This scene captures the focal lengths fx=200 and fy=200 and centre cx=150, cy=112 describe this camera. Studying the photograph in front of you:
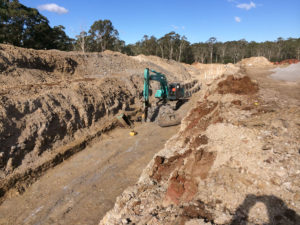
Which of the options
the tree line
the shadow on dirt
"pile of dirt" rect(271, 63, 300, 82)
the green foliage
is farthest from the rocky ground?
the green foliage

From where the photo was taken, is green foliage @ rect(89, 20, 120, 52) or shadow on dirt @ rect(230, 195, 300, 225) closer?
shadow on dirt @ rect(230, 195, 300, 225)

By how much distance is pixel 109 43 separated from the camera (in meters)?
52.5

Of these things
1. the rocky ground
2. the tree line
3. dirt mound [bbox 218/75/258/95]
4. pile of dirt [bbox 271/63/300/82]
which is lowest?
the rocky ground

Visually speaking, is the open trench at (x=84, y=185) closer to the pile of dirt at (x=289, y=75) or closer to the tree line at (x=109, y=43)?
the pile of dirt at (x=289, y=75)

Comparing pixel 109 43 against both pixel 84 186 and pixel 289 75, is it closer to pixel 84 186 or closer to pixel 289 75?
pixel 289 75

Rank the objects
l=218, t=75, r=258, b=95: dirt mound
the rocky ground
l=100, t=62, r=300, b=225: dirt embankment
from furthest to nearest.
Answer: l=218, t=75, r=258, b=95: dirt mound < the rocky ground < l=100, t=62, r=300, b=225: dirt embankment

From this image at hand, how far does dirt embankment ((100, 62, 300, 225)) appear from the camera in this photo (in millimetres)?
3791

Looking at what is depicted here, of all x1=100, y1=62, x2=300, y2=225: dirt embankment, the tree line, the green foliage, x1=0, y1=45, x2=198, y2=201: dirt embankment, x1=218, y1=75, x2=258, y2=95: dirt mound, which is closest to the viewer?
x1=100, y1=62, x2=300, y2=225: dirt embankment

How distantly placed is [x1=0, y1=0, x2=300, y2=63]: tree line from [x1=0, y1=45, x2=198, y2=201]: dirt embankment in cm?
1550

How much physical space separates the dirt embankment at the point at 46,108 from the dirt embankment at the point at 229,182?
6.68 meters

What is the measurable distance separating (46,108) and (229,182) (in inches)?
459

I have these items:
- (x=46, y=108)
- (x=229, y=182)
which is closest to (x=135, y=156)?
(x=46, y=108)

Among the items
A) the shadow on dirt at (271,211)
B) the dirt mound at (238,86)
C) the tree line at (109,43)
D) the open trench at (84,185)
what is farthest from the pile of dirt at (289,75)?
the tree line at (109,43)

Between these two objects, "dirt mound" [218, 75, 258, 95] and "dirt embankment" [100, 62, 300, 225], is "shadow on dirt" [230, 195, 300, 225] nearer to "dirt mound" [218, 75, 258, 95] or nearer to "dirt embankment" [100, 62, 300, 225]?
"dirt embankment" [100, 62, 300, 225]
